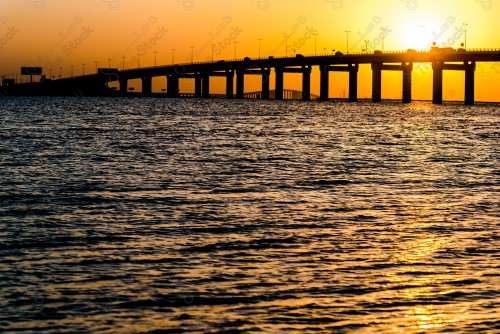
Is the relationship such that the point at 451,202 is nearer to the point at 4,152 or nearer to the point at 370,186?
the point at 370,186

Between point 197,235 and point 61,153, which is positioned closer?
point 197,235

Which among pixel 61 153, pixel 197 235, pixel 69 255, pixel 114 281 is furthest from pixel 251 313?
pixel 61 153

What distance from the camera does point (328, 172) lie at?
36.8m

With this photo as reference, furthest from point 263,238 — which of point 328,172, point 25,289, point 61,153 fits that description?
point 61,153

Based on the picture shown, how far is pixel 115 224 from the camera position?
20672 mm

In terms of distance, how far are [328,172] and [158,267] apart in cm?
2162

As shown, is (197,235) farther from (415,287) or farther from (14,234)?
(415,287)

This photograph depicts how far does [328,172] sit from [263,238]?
18085 millimetres

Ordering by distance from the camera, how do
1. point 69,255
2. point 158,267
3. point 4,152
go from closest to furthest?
point 158,267 → point 69,255 → point 4,152

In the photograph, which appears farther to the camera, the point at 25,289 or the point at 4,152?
the point at 4,152

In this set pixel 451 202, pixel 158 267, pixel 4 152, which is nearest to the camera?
pixel 158 267

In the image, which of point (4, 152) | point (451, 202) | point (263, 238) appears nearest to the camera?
point (263, 238)

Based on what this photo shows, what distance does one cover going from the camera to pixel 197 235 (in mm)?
19203

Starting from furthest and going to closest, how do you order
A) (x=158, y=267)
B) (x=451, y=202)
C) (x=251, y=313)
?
(x=451, y=202) < (x=158, y=267) < (x=251, y=313)
